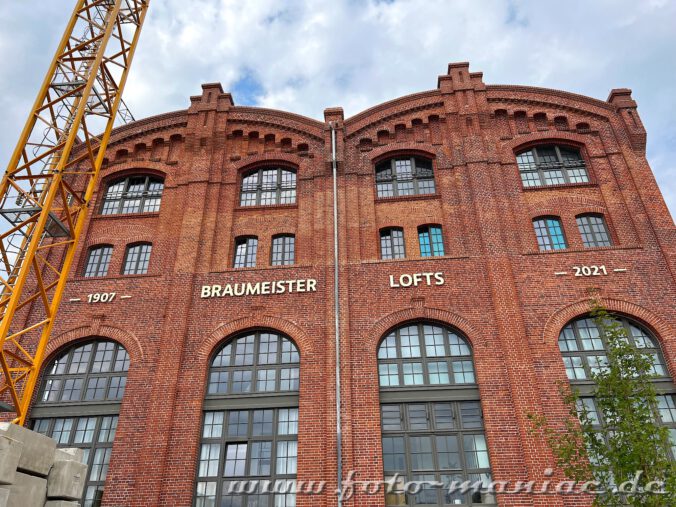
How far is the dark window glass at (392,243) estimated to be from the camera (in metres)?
19.0

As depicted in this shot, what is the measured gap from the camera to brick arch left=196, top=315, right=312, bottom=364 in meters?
16.7

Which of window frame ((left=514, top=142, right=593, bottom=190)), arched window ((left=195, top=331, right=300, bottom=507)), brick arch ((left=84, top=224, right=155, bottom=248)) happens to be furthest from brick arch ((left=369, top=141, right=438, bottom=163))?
brick arch ((left=84, top=224, right=155, bottom=248))

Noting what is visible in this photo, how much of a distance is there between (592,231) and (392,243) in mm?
7172

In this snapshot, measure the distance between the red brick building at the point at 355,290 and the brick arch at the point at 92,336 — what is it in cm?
9

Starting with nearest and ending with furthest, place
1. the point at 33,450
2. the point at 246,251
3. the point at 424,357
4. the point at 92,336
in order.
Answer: the point at 33,450 < the point at 424,357 < the point at 92,336 < the point at 246,251

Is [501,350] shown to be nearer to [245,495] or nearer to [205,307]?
[245,495]

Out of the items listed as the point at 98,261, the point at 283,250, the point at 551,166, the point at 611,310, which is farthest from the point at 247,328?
the point at 551,166

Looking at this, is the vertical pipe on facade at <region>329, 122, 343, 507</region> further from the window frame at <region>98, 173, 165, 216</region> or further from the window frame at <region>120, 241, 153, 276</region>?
the window frame at <region>98, 173, 165, 216</region>

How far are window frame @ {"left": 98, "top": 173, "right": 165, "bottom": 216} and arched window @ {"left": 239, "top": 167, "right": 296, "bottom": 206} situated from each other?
11.7 ft

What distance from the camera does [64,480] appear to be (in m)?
11.2

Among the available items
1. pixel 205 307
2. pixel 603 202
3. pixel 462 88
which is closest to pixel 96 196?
pixel 205 307

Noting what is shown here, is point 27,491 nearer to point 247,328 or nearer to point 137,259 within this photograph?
point 247,328

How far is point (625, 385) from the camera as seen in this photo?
10.6 metres

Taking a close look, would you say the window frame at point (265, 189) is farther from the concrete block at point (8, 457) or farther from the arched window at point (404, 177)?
the concrete block at point (8, 457)
